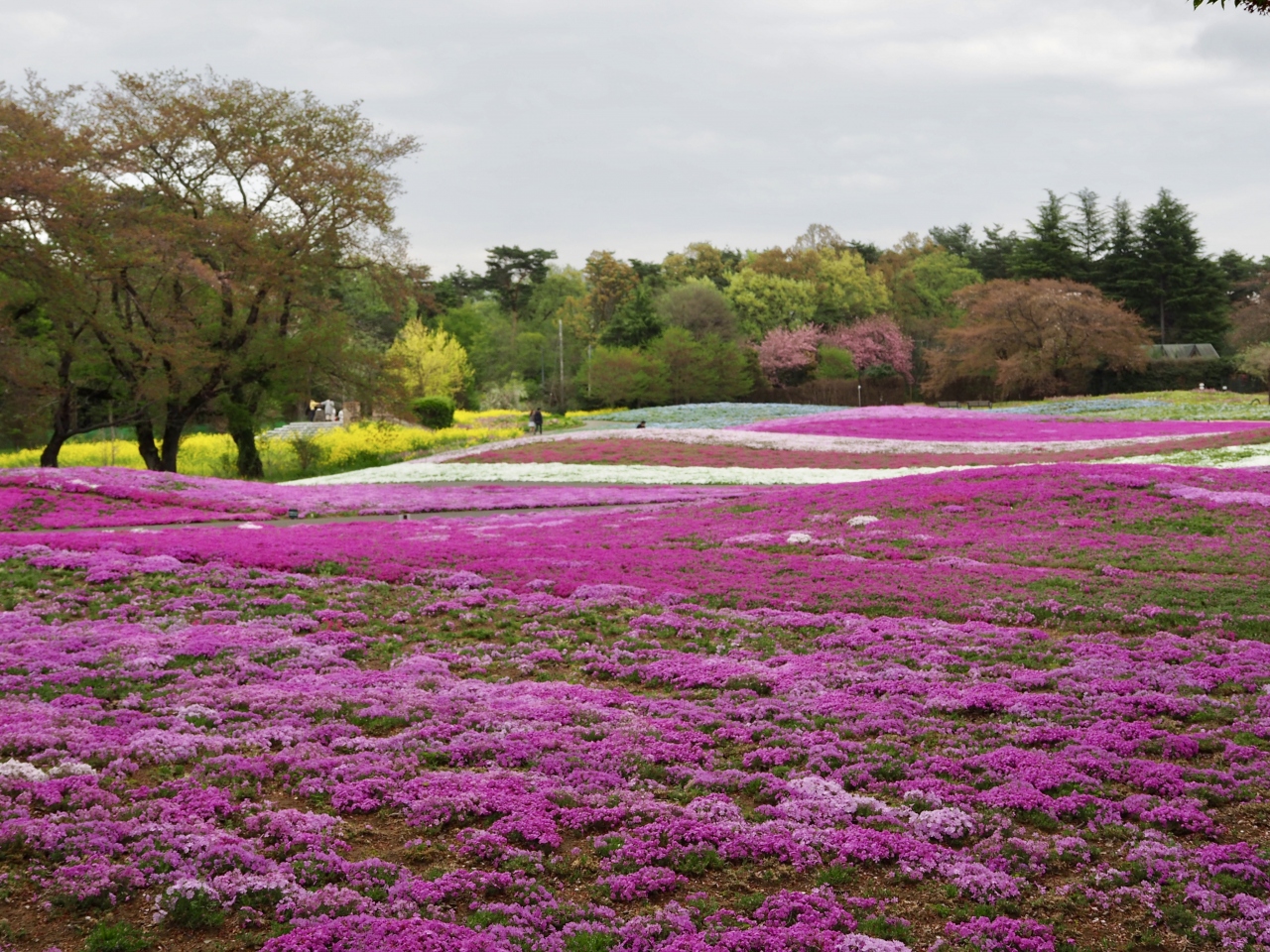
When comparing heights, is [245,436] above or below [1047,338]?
below

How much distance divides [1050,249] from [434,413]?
2354 inches

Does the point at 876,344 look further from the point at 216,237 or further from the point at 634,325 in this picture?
the point at 216,237

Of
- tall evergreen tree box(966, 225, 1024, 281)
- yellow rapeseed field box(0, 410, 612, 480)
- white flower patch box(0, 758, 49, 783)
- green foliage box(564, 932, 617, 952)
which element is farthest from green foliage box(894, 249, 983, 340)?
green foliage box(564, 932, 617, 952)

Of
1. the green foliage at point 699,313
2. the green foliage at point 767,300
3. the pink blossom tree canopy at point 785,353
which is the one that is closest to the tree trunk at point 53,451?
the green foliage at point 699,313

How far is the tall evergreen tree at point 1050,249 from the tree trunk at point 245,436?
Result: 71897 millimetres

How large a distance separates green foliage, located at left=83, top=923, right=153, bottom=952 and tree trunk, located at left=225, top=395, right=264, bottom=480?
38.5 metres

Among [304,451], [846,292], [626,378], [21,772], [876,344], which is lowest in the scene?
[21,772]

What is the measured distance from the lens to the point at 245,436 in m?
43.5

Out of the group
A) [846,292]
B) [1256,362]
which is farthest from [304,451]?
[846,292]

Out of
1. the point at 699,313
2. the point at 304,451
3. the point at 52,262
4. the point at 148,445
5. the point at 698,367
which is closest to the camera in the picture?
the point at 52,262

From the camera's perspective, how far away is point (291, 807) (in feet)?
26.5

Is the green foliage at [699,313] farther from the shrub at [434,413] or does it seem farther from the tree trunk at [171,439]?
the tree trunk at [171,439]

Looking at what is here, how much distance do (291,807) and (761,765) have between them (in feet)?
12.5

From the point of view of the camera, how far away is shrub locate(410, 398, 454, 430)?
58.5m
